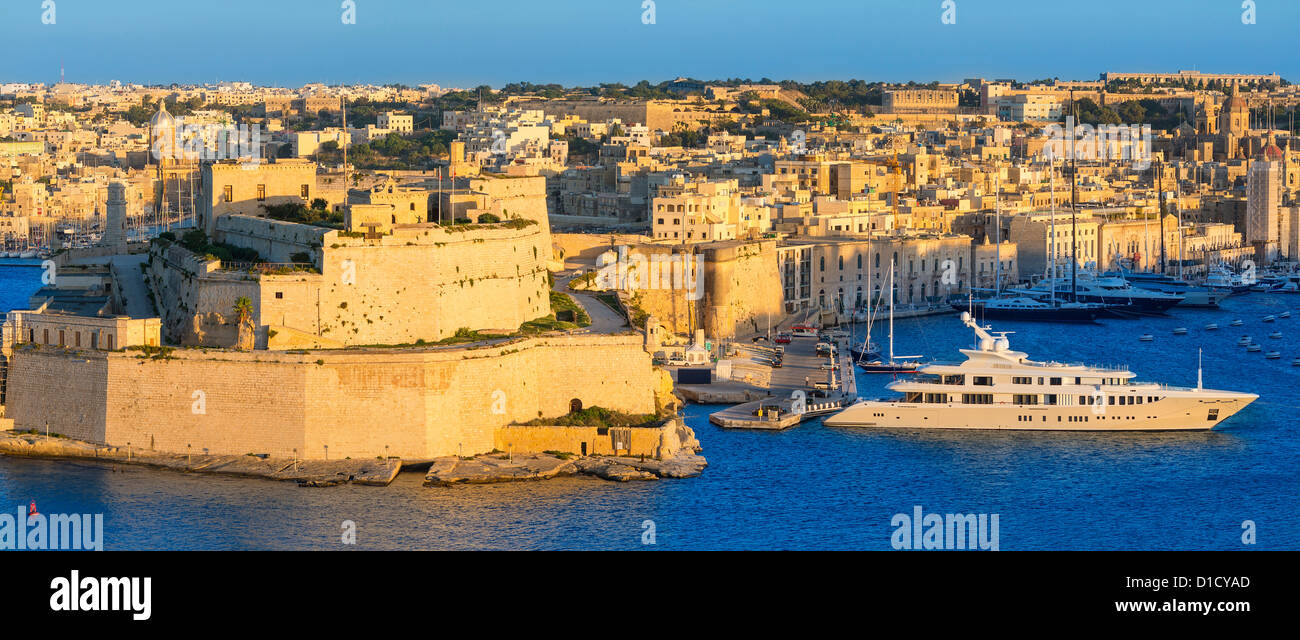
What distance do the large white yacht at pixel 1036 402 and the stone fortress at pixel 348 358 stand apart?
408 cm

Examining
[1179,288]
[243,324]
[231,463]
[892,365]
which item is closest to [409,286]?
[243,324]

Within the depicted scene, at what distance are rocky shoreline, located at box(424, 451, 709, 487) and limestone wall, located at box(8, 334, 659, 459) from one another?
531 millimetres

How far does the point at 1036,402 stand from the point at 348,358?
11.4 m

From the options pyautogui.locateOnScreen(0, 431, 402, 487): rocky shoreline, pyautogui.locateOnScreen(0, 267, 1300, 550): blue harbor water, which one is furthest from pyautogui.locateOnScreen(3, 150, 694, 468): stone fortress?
pyautogui.locateOnScreen(0, 267, 1300, 550): blue harbor water

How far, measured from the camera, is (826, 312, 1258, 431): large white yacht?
29.3 meters

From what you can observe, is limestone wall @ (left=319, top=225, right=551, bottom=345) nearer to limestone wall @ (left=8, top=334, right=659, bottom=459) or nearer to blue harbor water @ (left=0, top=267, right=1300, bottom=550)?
limestone wall @ (left=8, top=334, right=659, bottom=459)

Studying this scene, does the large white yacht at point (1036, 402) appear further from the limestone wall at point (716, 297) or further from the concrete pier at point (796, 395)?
the limestone wall at point (716, 297)

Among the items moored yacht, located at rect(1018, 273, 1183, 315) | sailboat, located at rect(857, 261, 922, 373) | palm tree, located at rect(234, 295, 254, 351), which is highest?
palm tree, located at rect(234, 295, 254, 351)

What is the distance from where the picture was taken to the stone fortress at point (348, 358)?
2469 centimetres

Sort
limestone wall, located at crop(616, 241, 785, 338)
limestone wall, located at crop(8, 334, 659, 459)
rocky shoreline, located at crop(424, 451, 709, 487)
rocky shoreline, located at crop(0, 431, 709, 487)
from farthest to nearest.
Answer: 1. limestone wall, located at crop(616, 241, 785, 338)
2. limestone wall, located at crop(8, 334, 659, 459)
3. rocky shoreline, located at crop(424, 451, 709, 487)
4. rocky shoreline, located at crop(0, 431, 709, 487)

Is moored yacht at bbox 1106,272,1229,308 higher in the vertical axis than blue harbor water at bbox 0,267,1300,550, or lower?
higher

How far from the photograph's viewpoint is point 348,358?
2473cm

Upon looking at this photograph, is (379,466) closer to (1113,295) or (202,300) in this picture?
(202,300)
